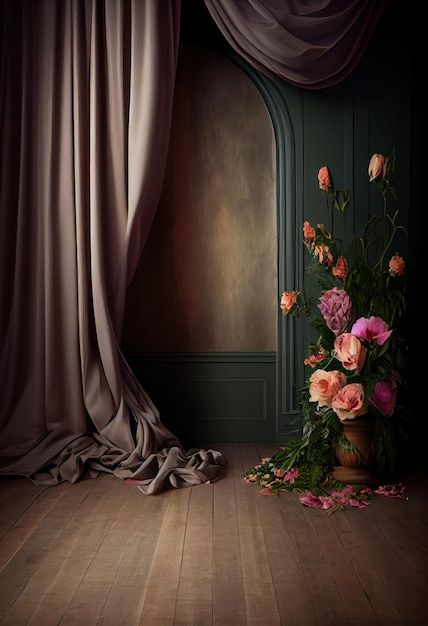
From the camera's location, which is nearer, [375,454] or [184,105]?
[375,454]

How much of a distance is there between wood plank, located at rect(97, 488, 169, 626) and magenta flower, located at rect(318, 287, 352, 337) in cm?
109

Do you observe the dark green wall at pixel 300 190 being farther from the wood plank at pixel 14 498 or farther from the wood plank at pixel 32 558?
the wood plank at pixel 32 558

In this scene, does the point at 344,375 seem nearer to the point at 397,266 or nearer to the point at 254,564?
the point at 397,266

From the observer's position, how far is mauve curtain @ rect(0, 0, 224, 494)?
3768mm

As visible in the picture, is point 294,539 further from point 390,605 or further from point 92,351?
point 92,351

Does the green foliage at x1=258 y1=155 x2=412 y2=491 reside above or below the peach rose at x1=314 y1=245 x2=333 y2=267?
below

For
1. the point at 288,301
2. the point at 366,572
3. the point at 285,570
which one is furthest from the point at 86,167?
the point at 366,572

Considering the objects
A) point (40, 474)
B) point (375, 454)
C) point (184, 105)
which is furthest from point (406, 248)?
point (40, 474)

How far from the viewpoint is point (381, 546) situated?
2525 millimetres

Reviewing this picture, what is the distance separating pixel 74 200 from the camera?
3.83 meters

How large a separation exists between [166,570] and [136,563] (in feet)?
0.40

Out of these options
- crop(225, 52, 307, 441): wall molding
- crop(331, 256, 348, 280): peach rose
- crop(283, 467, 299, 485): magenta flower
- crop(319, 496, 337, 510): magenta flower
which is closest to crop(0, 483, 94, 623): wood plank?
crop(283, 467, 299, 485): magenta flower

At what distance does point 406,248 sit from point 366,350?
0.97 m

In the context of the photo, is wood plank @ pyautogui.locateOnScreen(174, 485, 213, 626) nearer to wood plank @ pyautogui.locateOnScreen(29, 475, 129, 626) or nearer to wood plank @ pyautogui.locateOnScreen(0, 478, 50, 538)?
wood plank @ pyautogui.locateOnScreen(29, 475, 129, 626)
